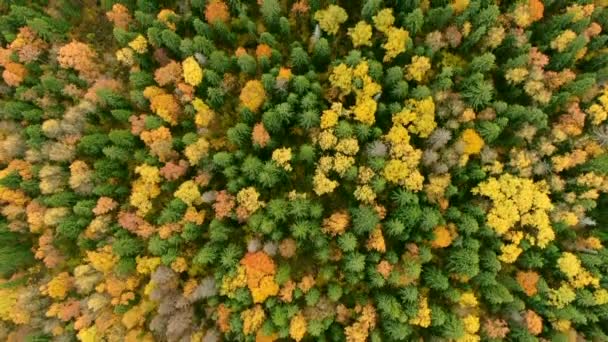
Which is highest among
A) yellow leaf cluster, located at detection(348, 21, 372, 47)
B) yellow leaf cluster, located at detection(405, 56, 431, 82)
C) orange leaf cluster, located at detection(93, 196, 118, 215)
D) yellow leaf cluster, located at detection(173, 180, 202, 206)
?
yellow leaf cluster, located at detection(348, 21, 372, 47)

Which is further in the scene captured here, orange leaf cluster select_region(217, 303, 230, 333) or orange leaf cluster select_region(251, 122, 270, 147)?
orange leaf cluster select_region(251, 122, 270, 147)

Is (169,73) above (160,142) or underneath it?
above

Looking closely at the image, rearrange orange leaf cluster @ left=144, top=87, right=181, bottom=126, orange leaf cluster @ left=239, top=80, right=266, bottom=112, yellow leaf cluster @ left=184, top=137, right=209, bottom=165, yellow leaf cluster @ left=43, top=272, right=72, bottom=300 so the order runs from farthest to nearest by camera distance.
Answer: yellow leaf cluster @ left=43, top=272, right=72, bottom=300 < orange leaf cluster @ left=144, top=87, right=181, bottom=126 < orange leaf cluster @ left=239, top=80, right=266, bottom=112 < yellow leaf cluster @ left=184, top=137, right=209, bottom=165

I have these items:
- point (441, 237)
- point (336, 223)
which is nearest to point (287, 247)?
point (336, 223)

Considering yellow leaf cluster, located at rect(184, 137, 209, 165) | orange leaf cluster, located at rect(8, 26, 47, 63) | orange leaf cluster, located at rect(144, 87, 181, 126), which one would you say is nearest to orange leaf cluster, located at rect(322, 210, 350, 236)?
yellow leaf cluster, located at rect(184, 137, 209, 165)

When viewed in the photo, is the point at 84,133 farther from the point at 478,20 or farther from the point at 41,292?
the point at 478,20

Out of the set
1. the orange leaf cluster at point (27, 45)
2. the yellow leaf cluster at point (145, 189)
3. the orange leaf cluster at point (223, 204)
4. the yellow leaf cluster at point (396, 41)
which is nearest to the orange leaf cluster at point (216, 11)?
the yellow leaf cluster at point (145, 189)

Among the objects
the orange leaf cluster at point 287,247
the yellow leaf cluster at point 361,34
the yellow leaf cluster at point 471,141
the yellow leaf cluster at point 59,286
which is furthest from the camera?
the yellow leaf cluster at point 59,286

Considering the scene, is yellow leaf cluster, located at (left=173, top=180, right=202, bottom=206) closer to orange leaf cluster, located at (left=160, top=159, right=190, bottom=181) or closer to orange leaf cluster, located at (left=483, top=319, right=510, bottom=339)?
orange leaf cluster, located at (left=160, top=159, right=190, bottom=181)

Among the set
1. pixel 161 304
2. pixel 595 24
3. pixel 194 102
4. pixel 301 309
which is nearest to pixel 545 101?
pixel 595 24

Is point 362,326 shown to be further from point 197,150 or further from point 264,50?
point 264,50

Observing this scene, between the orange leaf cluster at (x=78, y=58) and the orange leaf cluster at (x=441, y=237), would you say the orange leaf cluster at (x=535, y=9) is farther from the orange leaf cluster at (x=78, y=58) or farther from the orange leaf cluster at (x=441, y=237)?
the orange leaf cluster at (x=78, y=58)

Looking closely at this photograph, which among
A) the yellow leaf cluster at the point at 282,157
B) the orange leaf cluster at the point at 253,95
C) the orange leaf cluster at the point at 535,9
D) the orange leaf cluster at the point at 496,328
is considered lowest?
the orange leaf cluster at the point at 496,328
